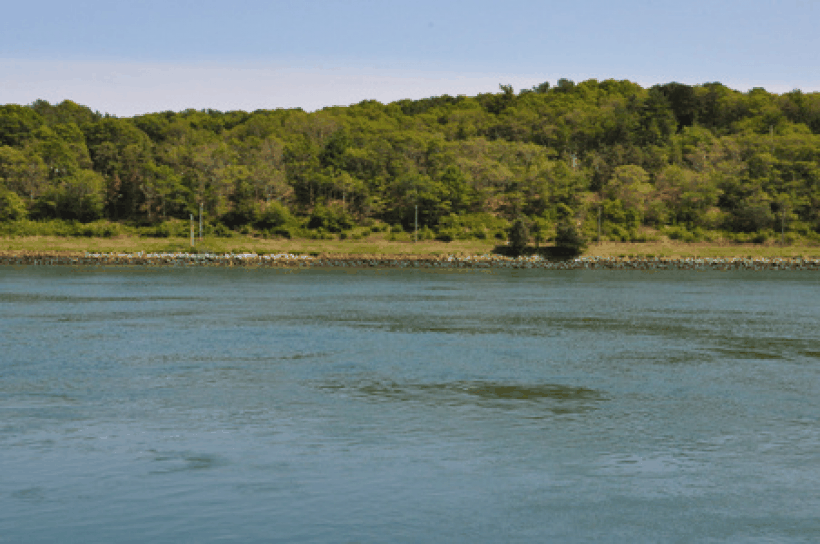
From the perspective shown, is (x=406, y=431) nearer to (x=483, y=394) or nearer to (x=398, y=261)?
(x=483, y=394)

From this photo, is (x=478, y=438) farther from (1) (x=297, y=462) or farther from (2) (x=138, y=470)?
(2) (x=138, y=470)

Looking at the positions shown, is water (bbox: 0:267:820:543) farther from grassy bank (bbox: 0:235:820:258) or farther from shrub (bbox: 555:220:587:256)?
grassy bank (bbox: 0:235:820:258)

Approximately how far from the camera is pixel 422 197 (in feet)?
407

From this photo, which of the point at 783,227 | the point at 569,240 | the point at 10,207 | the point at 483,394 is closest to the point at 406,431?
the point at 483,394

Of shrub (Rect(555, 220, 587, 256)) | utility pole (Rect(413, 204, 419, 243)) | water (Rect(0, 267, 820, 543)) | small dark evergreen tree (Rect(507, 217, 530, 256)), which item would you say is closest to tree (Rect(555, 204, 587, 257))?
shrub (Rect(555, 220, 587, 256))

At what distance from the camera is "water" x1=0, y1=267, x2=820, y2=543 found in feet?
40.3

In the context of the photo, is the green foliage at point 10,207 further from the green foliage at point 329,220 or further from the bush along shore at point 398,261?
the green foliage at point 329,220

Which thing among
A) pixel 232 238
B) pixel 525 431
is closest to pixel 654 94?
pixel 232 238

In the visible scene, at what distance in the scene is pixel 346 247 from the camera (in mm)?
115062

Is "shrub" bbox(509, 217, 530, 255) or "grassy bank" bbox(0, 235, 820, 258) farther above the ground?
"shrub" bbox(509, 217, 530, 255)

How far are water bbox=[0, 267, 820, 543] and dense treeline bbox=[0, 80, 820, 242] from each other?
81718mm

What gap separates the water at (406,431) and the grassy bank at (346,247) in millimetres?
73005

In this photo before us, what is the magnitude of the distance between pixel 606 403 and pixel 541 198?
10826 centimetres

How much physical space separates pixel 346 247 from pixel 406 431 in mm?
97994
